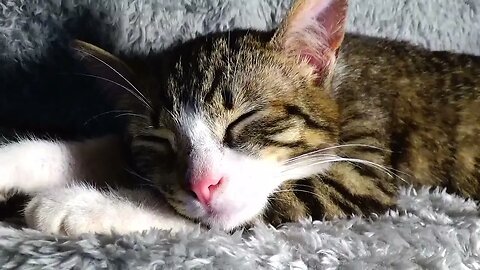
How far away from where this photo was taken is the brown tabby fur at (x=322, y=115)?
0.89 meters

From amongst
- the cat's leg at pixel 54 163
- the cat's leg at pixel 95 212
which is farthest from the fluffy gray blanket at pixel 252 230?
the cat's leg at pixel 54 163

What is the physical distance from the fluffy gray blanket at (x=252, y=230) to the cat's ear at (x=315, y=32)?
244 millimetres

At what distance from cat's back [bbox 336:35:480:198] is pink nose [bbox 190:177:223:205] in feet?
0.82

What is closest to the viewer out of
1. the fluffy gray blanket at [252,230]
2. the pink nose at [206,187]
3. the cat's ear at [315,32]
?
the fluffy gray blanket at [252,230]

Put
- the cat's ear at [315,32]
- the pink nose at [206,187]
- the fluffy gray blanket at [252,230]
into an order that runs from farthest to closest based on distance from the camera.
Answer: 1. the cat's ear at [315,32]
2. the pink nose at [206,187]
3. the fluffy gray blanket at [252,230]

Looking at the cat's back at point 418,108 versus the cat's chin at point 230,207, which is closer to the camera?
the cat's chin at point 230,207

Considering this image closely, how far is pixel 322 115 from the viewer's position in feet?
3.06

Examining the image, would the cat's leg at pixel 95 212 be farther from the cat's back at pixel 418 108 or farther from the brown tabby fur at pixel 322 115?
the cat's back at pixel 418 108

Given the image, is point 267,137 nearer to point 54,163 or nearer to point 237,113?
point 237,113

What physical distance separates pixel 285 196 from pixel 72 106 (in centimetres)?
61

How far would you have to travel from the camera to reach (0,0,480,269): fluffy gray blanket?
68 centimetres

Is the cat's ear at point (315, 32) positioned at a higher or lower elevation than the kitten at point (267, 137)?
higher

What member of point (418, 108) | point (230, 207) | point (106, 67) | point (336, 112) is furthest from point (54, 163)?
point (418, 108)

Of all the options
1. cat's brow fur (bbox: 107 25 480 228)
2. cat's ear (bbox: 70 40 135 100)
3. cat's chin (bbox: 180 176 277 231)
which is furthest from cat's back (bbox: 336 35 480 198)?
cat's ear (bbox: 70 40 135 100)
